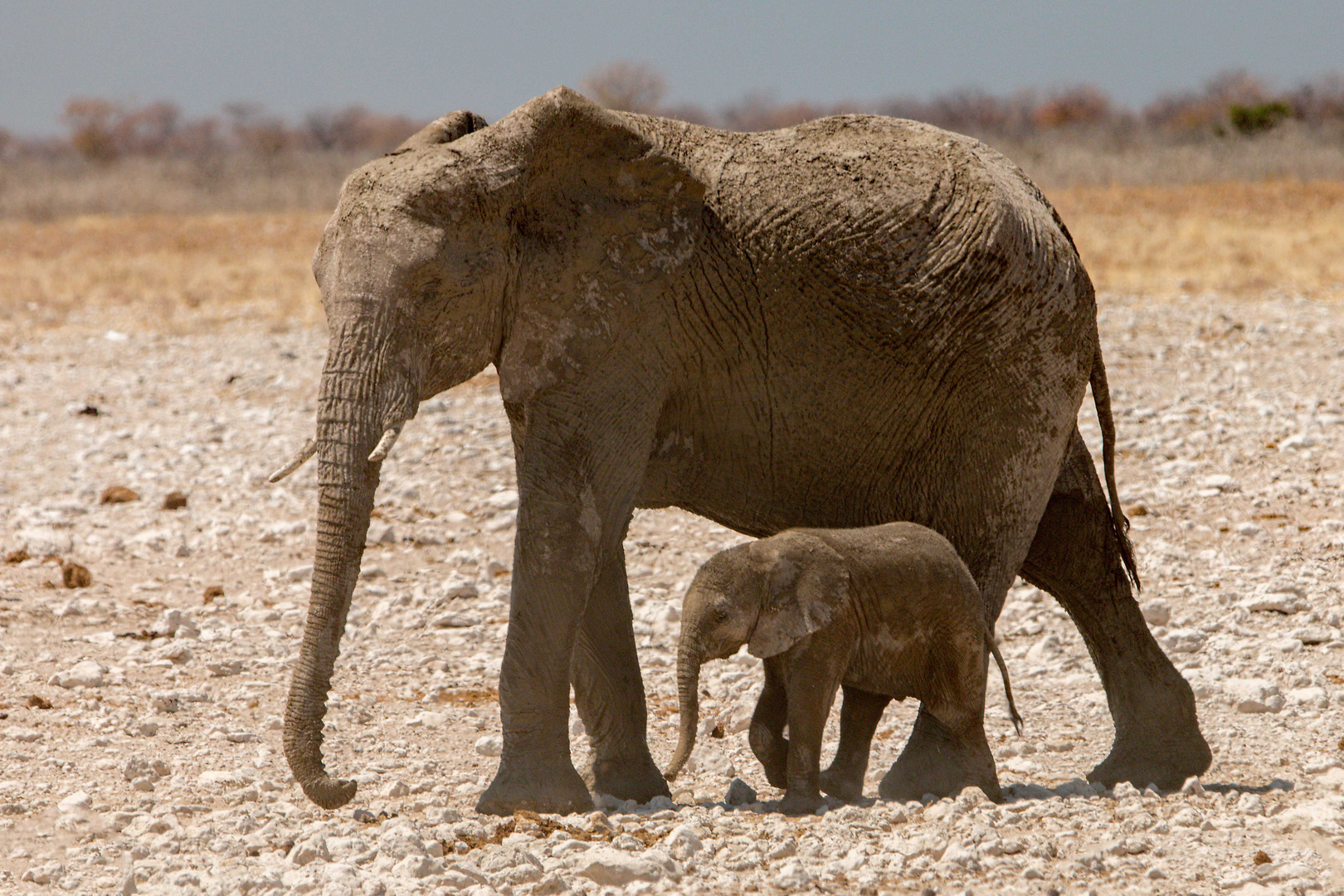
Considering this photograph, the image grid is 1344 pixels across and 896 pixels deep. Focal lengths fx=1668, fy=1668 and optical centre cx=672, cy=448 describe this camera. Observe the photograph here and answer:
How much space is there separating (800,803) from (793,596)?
0.70 m

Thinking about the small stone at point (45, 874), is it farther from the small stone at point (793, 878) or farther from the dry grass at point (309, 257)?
the dry grass at point (309, 257)

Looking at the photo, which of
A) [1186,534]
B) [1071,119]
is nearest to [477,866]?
[1186,534]

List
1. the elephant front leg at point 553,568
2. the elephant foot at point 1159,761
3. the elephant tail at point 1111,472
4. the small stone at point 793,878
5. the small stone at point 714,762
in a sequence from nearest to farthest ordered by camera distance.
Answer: the small stone at point 793,878 → the elephant front leg at point 553,568 → the elephant tail at point 1111,472 → the elephant foot at point 1159,761 → the small stone at point 714,762

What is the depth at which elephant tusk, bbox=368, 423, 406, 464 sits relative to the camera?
5.27m

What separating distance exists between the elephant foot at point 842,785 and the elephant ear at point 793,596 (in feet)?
2.35

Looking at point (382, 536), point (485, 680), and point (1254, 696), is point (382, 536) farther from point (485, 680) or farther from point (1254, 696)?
point (1254, 696)

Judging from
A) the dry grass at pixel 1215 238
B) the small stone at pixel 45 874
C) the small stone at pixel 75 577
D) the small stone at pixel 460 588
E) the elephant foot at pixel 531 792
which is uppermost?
the dry grass at pixel 1215 238

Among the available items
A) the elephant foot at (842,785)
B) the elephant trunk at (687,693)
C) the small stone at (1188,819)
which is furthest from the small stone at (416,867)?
the small stone at (1188,819)

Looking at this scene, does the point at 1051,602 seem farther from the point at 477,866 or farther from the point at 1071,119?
the point at 1071,119

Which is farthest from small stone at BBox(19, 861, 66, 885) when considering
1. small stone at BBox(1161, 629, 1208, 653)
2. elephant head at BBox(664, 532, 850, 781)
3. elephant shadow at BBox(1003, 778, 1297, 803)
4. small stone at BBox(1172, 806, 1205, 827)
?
small stone at BBox(1161, 629, 1208, 653)

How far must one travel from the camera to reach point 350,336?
5.34 metres

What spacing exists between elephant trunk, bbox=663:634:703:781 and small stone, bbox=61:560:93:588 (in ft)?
18.4

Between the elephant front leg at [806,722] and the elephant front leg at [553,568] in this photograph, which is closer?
the elephant front leg at [806,722]

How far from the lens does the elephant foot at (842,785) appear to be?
229 inches
